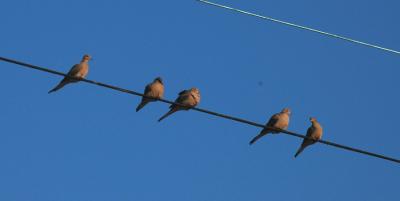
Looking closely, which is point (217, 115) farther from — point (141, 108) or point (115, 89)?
point (141, 108)

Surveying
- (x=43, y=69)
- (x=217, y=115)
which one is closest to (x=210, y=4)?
(x=217, y=115)

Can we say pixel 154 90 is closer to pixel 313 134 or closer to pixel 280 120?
pixel 280 120

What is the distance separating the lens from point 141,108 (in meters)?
15.9

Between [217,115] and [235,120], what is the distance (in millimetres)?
242

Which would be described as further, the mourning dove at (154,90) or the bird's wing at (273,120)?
the mourning dove at (154,90)

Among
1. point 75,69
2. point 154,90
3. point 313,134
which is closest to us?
point 313,134

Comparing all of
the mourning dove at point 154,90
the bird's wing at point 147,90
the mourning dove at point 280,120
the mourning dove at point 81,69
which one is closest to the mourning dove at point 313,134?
the mourning dove at point 280,120

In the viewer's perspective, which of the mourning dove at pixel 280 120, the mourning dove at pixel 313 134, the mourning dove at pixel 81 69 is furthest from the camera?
the mourning dove at pixel 81 69

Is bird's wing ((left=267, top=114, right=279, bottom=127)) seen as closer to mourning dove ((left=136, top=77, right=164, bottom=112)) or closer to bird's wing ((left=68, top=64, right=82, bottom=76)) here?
mourning dove ((left=136, top=77, right=164, bottom=112))

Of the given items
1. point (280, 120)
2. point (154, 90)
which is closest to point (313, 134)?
point (280, 120)

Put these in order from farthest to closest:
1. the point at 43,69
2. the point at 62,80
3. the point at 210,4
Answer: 1. the point at 62,80
2. the point at 210,4
3. the point at 43,69

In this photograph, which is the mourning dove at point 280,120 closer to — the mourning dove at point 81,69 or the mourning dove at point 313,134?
the mourning dove at point 313,134

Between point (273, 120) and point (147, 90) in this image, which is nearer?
point (273, 120)

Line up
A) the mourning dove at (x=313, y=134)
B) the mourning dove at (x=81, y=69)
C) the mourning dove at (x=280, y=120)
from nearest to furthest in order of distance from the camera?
the mourning dove at (x=313, y=134)
the mourning dove at (x=280, y=120)
the mourning dove at (x=81, y=69)
